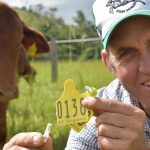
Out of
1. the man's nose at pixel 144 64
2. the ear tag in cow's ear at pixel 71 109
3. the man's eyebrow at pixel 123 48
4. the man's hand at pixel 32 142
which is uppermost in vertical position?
the man's eyebrow at pixel 123 48

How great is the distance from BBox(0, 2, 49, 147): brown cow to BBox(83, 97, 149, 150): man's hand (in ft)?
10.4

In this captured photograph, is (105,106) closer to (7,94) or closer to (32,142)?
(32,142)

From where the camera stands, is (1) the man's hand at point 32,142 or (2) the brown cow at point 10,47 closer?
(1) the man's hand at point 32,142

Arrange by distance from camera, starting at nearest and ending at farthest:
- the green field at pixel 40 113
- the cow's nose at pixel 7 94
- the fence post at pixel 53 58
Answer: the green field at pixel 40 113 < the cow's nose at pixel 7 94 < the fence post at pixel 53 58

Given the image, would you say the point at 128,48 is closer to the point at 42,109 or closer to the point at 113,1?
the point at 113,1

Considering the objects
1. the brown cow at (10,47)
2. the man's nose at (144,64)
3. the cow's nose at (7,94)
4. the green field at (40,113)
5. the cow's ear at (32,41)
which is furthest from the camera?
the cow's ear at (32,41)

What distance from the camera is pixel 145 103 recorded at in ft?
6.30

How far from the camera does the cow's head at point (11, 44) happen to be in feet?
16.1

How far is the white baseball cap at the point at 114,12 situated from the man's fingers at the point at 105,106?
40 cm

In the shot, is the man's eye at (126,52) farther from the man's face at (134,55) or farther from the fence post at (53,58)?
the fence post at (53,58)

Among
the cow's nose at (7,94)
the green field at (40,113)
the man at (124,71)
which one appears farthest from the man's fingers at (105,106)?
the cow's nose at (7,94)

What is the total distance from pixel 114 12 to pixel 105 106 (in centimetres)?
47

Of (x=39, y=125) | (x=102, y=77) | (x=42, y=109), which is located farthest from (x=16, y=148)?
(x=102, y=77)

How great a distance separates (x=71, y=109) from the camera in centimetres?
159
